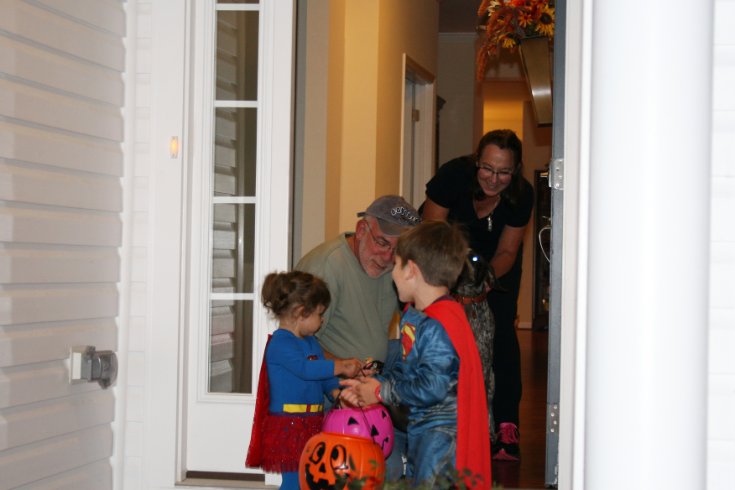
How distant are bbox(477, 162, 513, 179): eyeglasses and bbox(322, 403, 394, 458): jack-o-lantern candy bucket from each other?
135 cm

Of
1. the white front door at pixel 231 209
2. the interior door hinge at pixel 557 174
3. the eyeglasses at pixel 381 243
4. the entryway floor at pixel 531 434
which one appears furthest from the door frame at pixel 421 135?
the interior door hinge at pixel 557 174

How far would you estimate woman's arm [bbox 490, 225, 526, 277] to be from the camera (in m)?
4.55

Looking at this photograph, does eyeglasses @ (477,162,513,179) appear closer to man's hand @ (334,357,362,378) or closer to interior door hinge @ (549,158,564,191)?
interior door hinge @ (549,158,564,191)

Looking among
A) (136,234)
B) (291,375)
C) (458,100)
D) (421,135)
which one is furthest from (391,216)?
(458,100)

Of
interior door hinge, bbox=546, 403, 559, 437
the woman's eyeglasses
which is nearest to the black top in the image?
the woman's eyeglasses

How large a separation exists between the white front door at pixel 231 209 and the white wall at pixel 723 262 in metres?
1.64

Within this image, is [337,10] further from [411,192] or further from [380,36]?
[411,192]

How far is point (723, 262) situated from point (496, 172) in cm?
161

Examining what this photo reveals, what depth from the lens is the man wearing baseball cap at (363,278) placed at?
3.58 m

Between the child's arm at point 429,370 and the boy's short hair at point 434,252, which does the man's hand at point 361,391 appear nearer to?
the child's arm at point 429,370

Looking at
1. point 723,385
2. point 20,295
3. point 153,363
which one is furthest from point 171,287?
point 723,385

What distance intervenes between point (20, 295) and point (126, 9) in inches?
50.1

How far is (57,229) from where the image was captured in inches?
137

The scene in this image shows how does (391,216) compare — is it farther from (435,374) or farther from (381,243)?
(435,374)
